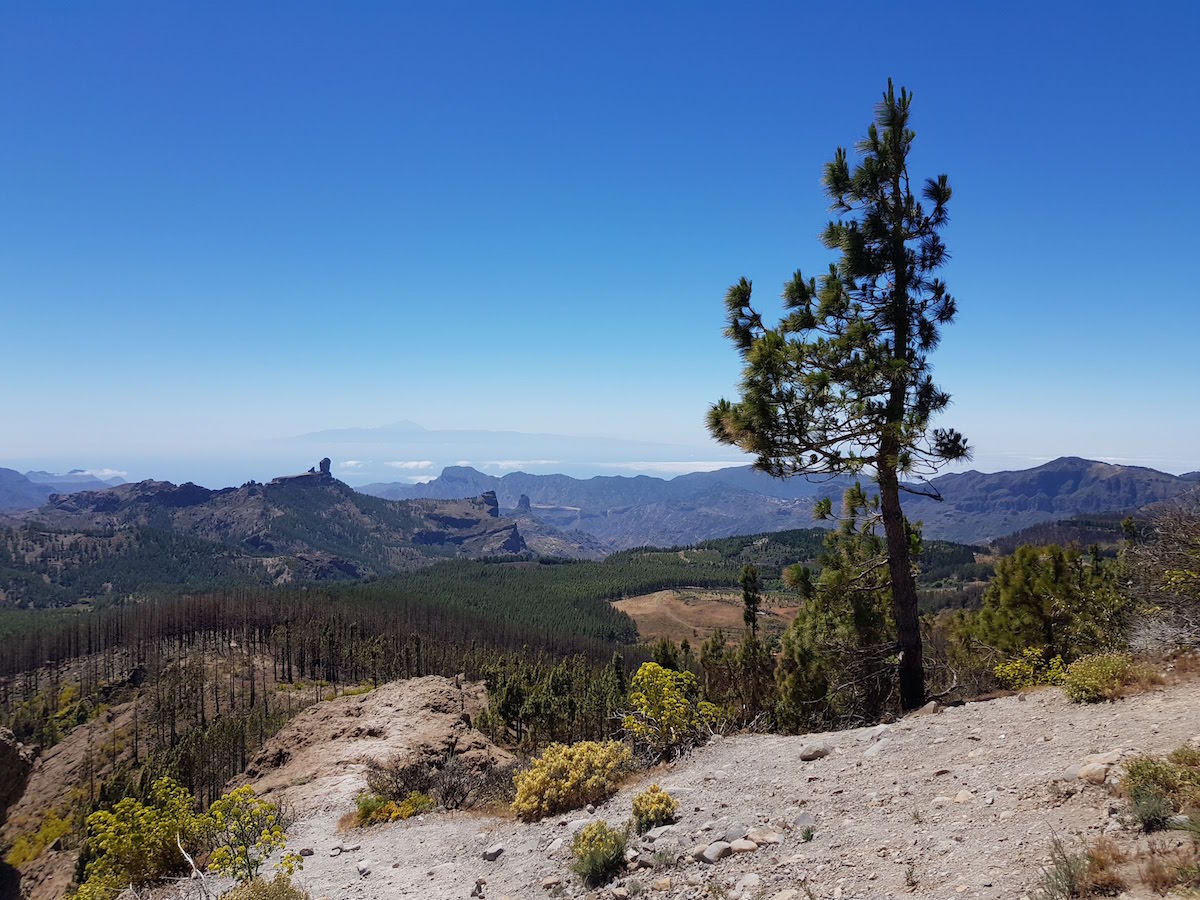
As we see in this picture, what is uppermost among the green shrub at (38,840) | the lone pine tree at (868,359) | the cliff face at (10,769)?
the lone pine tree at (868,359)

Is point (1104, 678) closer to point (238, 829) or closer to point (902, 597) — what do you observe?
point (902, 597)

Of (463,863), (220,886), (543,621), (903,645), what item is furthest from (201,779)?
(543,621)

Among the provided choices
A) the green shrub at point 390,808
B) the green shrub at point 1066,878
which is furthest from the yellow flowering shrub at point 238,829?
the green shrub at point 1066,878

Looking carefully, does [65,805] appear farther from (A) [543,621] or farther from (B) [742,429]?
(A) [543,621]

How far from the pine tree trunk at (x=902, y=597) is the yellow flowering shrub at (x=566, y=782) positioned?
637cm

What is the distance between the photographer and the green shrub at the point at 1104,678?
9367 mm

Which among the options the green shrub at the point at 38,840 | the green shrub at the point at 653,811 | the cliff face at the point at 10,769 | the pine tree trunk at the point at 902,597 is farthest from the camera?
the green shrub at the point at 38,840

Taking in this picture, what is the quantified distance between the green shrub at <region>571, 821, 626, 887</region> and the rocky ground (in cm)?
21

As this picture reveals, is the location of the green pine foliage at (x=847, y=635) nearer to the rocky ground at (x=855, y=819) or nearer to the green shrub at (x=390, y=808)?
the rocky ground at (x=855, y=819)

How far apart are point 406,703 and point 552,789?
19790 millimetres

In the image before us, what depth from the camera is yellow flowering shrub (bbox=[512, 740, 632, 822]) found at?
10.9 meters

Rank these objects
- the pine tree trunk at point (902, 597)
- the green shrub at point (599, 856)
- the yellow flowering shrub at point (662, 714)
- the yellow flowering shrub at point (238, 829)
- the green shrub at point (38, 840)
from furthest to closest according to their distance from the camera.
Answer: the green shrub at point (38, 840)
the yellow flowering shrub at point (662, 714)
the pine tree trunk at point (902, 597)
the yellow flowering shrub at point (238, 829)
the green shrub at point (599, 856)

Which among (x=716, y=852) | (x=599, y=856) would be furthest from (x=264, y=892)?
(x=716, y=852)

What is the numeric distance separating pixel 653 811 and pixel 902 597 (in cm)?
730
